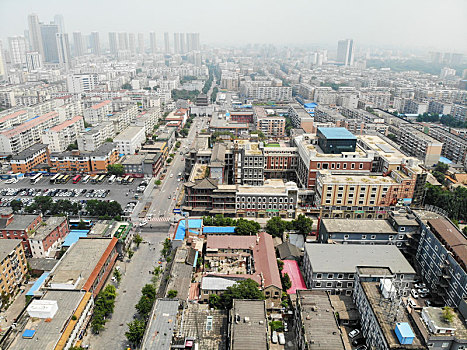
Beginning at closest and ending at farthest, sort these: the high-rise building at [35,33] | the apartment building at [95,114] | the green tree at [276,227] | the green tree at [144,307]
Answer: the green tree at [144,307] < the green tree at [276,227] < the apartment building at [95,114] < the high-rise building at [35,33]

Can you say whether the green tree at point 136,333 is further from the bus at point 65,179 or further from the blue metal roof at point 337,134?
the bus at point 65,179

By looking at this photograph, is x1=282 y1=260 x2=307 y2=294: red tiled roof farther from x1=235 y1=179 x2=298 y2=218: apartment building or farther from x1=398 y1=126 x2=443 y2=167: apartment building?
x1=398 y1=126 x2=443 y2=167: apartment building

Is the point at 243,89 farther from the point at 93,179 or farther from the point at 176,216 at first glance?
the point at 176,216

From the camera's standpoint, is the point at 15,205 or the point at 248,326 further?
the point at 15,205

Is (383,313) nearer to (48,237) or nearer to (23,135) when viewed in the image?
(48,237)

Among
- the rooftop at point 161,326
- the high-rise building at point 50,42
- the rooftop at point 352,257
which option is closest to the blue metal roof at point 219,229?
the rooftop at point 352,257

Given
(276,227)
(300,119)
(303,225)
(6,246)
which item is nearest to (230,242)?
(276,227)
